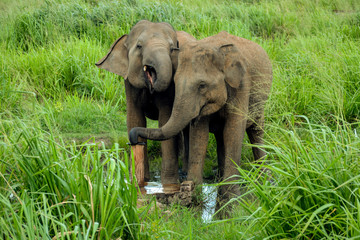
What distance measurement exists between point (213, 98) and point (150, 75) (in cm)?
92

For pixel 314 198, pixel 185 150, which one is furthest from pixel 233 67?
pixel 314 198

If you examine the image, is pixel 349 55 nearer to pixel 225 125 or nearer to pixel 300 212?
pixel 225 125

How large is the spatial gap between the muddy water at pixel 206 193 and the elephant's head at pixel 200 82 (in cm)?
80

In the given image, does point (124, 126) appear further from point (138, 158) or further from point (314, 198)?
point (314, 198)

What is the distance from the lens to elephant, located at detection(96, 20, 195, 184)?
689 centimetres

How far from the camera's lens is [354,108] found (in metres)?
7.91

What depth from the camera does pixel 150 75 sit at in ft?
23.3

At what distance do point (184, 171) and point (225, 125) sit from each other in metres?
1.60

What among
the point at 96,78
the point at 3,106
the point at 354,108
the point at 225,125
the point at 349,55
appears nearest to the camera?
the point at 225,125

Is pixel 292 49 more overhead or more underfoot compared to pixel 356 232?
more underfoot

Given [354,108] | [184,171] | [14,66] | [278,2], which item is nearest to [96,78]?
[14,66]

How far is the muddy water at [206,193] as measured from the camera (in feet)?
21.7

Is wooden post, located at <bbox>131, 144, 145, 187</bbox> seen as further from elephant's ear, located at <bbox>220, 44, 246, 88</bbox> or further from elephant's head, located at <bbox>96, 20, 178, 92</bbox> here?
elephant's ear, located at <bbox>220, 44, 246, 88</bbox>

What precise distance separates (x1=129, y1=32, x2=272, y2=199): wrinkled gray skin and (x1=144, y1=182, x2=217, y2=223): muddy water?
0.15 meters
